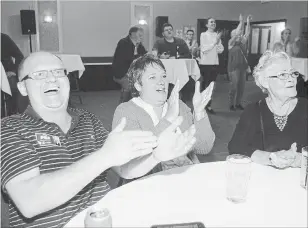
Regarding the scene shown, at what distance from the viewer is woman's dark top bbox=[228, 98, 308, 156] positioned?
185cm

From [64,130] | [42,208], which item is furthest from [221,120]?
[42,208]

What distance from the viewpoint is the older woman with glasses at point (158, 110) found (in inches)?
66.4

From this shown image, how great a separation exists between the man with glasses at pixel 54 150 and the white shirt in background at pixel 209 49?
4.79 metres

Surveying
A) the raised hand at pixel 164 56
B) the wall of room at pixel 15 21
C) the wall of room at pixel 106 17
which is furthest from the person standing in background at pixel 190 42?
the wall of room at pixel 15 21

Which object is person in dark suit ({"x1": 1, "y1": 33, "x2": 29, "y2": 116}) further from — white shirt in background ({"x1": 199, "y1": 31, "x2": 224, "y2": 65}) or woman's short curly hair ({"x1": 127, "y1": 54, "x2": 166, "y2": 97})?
woman's short curly hair ({"x1": 127, "y1": 54, "x2": 166, "y2": 97})

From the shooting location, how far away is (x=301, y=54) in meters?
6.66

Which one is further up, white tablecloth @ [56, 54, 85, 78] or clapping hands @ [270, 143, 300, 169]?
white tablecloth @ [56, 54, 85, 78]

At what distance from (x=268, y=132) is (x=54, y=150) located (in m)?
1.17

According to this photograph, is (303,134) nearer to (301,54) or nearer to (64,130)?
(64,130)

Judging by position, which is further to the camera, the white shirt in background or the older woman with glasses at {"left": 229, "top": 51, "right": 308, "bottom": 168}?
the white shirt in background

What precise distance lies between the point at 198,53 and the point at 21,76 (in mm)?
5714

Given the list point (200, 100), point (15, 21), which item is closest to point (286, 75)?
point (200, 100)

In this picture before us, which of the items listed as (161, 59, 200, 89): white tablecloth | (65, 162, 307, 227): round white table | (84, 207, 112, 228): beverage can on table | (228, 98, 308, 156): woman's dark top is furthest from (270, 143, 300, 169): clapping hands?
(161, 59, 200, 89): white tablecloth

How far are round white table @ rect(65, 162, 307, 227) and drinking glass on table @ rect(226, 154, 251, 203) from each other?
0.09 ft
